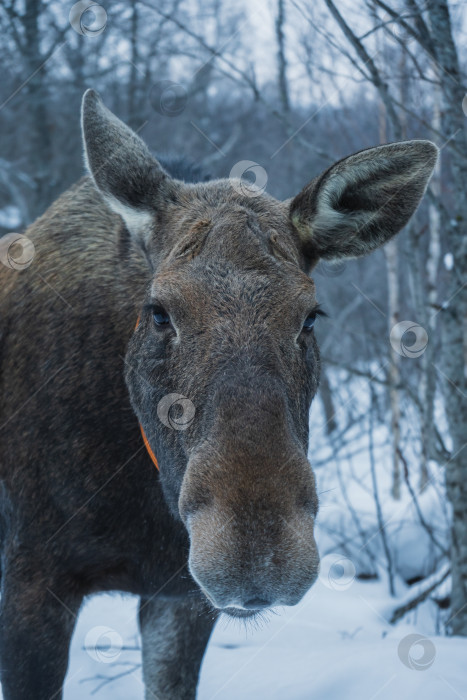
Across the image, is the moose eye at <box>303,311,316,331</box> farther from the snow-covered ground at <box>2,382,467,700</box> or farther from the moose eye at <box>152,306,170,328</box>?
the snow-covered ground at <box>2,382,467,700</box>

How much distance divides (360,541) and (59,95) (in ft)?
38.3

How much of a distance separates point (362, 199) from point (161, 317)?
3.71ft

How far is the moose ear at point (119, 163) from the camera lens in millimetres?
3184

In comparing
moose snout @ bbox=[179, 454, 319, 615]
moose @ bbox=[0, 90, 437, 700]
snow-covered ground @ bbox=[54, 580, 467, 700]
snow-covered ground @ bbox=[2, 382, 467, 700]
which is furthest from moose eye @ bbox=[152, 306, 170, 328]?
snow-covered ground @ bbox=[54, 580, 467, 700]

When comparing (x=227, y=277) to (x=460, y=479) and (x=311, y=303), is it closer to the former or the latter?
(x=311, y=303)

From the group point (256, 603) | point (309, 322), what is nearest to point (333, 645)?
point (309, 322)

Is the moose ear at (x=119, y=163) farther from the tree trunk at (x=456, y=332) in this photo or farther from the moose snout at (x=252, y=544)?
the tree trunk at (x=456, y=332)

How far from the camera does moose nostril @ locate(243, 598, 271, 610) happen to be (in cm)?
Result: 206

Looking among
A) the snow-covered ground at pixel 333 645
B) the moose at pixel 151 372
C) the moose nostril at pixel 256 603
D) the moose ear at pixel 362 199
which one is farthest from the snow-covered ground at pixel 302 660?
the moose ear at pixel 362 199

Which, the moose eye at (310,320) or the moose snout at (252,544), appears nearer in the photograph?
the moose snout at (252,544)

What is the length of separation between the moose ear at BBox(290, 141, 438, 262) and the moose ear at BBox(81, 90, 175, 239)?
66 cm

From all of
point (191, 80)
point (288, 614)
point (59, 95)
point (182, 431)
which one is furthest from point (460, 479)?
point (191, 80)

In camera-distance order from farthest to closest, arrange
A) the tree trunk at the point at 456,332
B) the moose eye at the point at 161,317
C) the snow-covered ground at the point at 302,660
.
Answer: the tree trunk at the point at 456,332, the snow-covered ground at the point at 302,660, the moose eye at the point at 161,317

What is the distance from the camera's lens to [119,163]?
3.21 m
